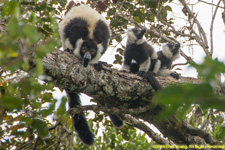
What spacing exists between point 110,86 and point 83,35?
161 centimetres

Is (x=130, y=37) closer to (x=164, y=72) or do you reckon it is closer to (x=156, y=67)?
(x=156, y=67)

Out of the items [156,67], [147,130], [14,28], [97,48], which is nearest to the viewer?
[14,28]

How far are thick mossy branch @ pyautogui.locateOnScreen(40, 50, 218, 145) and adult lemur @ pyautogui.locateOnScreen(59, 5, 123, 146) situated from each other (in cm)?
60

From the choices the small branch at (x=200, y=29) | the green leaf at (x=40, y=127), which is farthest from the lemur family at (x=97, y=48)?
the green leaf at (x=40, y=127)

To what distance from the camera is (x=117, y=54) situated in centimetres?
531

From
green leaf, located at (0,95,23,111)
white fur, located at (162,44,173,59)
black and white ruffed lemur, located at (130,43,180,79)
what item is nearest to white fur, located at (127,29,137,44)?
black and white ruffed lemur, located at (130,43,180,79)

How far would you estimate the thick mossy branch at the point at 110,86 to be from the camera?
9.06ft

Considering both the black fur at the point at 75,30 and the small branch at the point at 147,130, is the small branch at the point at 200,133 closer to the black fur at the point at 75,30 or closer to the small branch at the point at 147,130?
the small branch at the point at 147,130

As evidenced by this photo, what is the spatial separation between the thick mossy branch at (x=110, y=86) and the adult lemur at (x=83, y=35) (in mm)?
603

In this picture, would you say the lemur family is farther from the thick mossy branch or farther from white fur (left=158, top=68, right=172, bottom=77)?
the thick mossy branch

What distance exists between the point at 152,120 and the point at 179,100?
10.4 feet

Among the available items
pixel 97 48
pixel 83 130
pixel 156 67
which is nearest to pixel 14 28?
pixel 83 130

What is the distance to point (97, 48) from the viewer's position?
14.1ft

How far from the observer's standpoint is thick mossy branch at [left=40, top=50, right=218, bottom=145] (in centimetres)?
276
